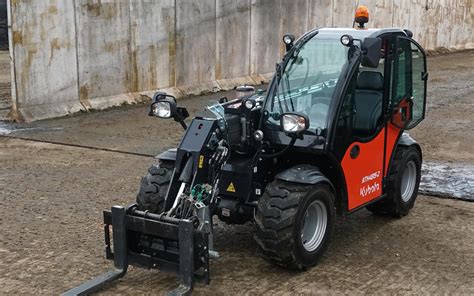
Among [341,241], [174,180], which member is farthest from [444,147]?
[174,180]

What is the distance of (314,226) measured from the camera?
4.67 meters

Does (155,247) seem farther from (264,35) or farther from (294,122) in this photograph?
(264,35)

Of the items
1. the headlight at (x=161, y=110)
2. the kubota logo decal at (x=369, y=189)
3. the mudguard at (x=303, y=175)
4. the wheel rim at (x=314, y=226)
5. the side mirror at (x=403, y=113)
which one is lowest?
the wheel rim at (x=314, y=226)

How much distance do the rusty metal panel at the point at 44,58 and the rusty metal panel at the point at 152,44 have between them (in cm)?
137

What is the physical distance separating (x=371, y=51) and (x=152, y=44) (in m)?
8.10

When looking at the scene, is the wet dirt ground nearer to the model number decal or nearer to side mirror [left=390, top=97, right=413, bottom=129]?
the model number decal

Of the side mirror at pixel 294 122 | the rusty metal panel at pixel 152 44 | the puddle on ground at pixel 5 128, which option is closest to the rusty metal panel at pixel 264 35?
the rusty metal panel at pixel 152 44

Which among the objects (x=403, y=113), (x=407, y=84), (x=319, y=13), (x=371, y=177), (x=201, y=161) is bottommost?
(x=371, y=177)

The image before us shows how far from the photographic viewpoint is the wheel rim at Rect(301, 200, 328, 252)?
458 cm

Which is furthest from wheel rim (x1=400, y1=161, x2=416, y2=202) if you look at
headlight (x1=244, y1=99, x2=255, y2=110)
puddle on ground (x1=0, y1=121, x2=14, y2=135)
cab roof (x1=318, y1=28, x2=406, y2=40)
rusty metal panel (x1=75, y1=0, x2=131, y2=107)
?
rusty metal panel (x1=75, y1=0, x2=131, y2=107)

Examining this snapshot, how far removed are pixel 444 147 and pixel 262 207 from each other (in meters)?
5.07

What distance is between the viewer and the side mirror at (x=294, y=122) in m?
4.25

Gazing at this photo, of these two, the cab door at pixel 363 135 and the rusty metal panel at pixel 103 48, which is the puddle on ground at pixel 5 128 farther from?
the cab door at pixel 363 135

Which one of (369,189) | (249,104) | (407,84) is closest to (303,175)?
(249,104)
